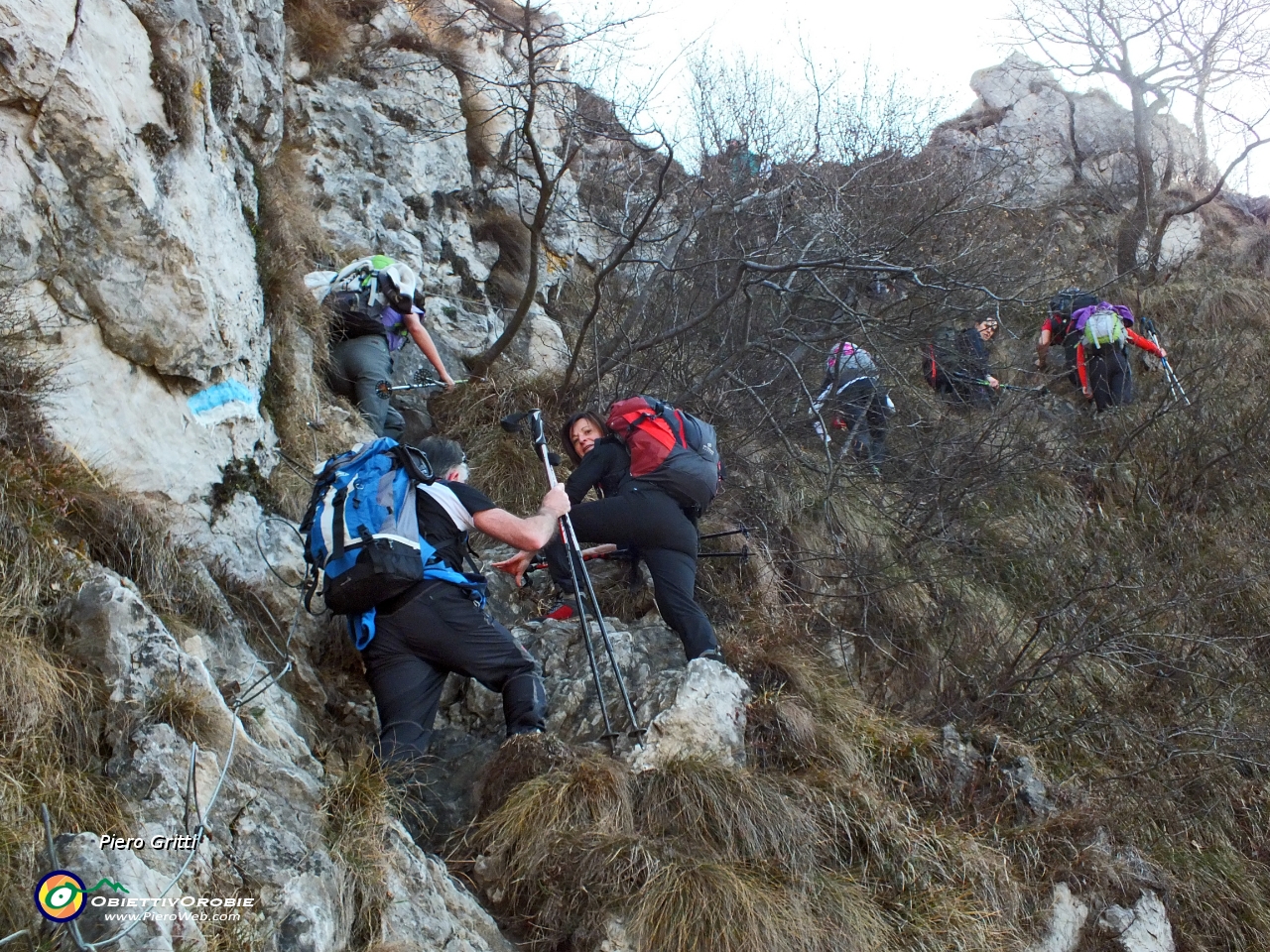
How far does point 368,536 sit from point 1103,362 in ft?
27.0

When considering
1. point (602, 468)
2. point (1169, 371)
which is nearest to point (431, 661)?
point (602, 468)

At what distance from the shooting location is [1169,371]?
32.8 ft

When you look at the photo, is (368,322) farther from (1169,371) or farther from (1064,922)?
(1169,371)

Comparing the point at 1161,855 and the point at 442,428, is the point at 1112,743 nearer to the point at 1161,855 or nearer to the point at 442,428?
the point at 1161,855

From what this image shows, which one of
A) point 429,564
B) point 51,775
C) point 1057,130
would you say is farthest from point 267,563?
point 1057,130

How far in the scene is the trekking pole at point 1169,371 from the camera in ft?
31.0

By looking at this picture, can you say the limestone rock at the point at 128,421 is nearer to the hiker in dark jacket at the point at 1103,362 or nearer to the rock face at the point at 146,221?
the rock face at the point at 146,221

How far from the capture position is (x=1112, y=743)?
6.68 metres

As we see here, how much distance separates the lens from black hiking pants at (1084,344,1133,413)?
1006 cm

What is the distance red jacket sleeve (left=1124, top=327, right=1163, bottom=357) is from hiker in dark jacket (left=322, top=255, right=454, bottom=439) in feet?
23.0

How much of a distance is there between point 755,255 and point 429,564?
383cm

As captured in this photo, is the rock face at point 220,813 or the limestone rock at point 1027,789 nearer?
the rock face at point 220,813

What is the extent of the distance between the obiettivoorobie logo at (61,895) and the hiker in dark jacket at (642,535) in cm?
310

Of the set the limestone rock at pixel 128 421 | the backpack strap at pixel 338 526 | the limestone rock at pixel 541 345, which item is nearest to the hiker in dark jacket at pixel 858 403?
the limestone rock at pixel 541 345
